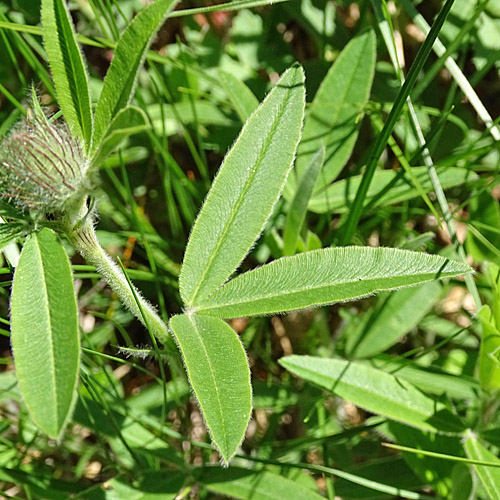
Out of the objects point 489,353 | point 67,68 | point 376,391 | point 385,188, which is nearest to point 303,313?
point 385,188

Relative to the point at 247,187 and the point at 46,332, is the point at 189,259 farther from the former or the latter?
the point at 46,332

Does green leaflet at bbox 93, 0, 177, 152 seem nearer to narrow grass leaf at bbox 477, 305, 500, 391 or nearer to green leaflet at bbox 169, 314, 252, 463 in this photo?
green leaflet at bbox 169, 314, 252, 463

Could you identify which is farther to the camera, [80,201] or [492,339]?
[492,339]

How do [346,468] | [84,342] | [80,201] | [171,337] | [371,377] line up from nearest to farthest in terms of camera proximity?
[80,201] → [171,337] → [371,377] → [346,468] → [84,342]

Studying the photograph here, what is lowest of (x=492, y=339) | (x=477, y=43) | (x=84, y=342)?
(x=84, y=342)

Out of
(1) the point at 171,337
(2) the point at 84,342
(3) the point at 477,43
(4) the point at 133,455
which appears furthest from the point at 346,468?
(3) the point at 477,43

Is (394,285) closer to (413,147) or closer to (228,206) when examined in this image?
(228,206)
